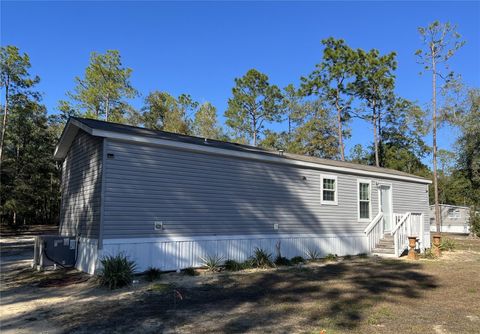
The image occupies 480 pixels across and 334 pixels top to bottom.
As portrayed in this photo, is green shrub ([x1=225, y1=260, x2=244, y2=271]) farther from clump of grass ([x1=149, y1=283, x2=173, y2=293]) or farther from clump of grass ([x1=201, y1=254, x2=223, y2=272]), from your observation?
clump of grass ([x1=149, y1=283, x2=173, y2=293])

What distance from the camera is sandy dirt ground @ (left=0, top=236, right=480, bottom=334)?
18.7 feet

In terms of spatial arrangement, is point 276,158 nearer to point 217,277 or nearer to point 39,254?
point 217,277

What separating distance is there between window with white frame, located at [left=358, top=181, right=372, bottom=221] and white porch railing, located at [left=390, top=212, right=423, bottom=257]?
3.75 feet

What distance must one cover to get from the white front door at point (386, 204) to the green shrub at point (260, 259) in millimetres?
6401

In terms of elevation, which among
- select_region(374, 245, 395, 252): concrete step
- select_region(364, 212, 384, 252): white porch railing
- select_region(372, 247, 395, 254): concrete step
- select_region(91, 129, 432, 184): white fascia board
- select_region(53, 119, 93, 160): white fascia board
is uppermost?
select_region(53, 119, 93, 160): white fascia board

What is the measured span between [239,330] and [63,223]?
9417 mm

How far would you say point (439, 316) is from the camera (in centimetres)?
615

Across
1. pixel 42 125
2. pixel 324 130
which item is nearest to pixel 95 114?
pixel 42 125

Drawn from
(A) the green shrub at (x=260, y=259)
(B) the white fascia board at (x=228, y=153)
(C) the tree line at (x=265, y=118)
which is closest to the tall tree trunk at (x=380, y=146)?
(C) the tree line at (x=265, y=118)

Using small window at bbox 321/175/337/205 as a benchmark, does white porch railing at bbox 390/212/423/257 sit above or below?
below

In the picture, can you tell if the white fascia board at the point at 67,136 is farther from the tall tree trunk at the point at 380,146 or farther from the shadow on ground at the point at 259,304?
the tall tree trunk at the point at 380,146

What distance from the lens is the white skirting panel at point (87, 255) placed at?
936 cm

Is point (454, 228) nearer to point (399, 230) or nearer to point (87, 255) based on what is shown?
point (399, 230)

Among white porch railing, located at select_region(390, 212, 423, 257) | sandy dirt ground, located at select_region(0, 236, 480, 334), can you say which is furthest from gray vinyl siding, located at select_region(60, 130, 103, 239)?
white porch railing, located at select_region(390, 212, 423, 257)
